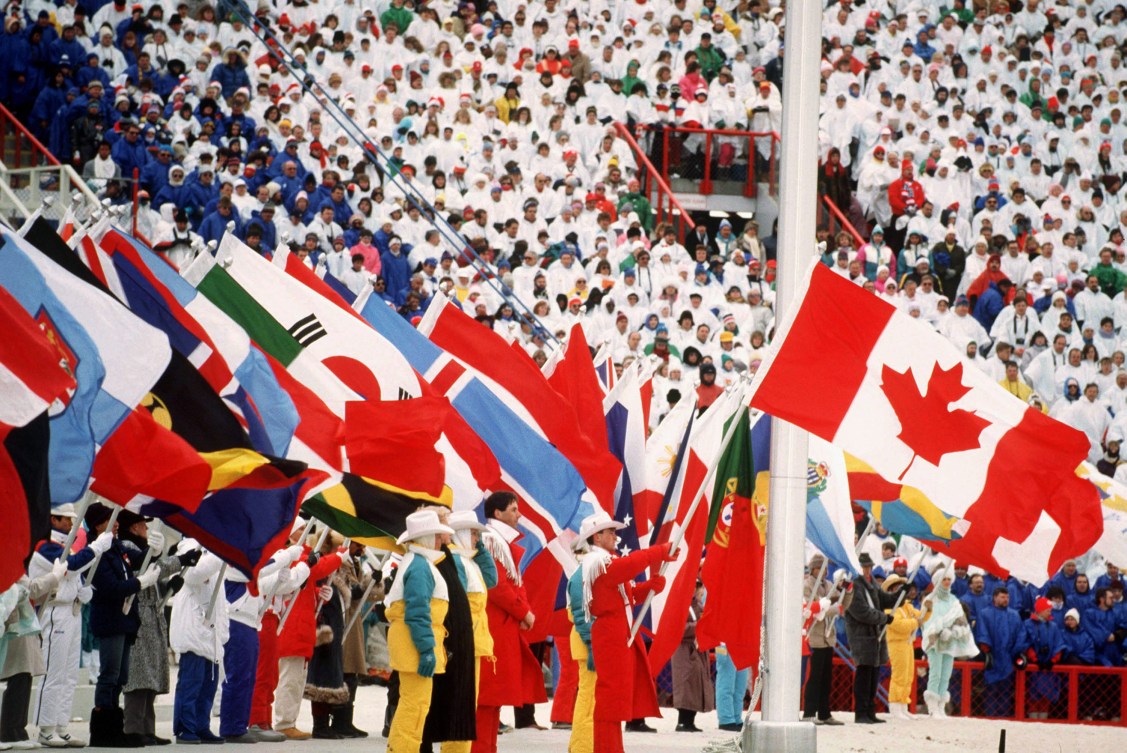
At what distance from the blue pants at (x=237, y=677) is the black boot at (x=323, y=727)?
2.56 ft

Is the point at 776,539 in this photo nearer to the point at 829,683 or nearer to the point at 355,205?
the point at 829,683

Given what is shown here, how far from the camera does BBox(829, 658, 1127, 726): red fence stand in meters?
19.5

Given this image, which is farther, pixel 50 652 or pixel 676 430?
pixel 676 430

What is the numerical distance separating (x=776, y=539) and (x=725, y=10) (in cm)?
1927

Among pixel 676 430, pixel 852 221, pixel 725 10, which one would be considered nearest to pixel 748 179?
pixel 852 221

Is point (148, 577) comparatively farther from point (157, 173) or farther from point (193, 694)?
point (157, 173)

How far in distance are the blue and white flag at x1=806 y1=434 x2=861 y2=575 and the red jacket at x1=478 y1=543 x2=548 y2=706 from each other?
2325mm

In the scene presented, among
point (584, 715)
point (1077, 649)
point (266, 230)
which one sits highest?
point (266, 230)

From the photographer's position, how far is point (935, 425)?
11.4m

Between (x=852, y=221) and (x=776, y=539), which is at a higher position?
(x=852, y=221)

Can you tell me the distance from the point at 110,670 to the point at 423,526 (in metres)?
2.96

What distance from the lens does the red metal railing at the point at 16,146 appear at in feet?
67.6

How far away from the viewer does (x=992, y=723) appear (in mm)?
18281

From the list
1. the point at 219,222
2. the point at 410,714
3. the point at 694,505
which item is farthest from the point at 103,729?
the point at 219,222
